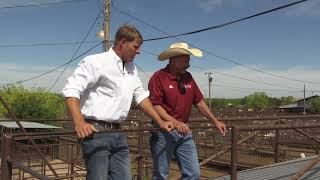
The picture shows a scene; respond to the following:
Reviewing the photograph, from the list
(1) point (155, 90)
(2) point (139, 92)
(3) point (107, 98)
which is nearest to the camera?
(3) point (107, 98)

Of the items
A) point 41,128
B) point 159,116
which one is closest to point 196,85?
point 159,116

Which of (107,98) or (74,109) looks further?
(107,98)

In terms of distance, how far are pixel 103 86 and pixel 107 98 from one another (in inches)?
3.9

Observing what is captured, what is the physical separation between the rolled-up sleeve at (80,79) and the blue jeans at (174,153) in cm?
131

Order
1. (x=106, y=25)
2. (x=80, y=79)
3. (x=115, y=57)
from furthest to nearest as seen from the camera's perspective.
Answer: (x=106, y=25) → (x=115, y=57) → (x=80, y=79)

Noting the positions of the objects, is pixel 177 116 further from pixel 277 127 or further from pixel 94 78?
pixel 94 78

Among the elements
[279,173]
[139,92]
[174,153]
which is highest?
[139,92]

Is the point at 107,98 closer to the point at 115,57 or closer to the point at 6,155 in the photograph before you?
the point at 115,57

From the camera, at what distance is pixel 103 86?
3.72 m

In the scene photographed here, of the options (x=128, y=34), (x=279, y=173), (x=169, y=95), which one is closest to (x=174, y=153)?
(x=169, y=95)

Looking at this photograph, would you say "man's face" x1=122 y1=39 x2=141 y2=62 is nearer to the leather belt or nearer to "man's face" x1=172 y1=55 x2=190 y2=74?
the leather belt

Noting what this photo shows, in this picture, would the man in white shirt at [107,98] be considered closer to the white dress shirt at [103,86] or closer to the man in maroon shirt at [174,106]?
the white dress shirt at [103,86]

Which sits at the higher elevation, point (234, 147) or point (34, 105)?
point (34, 105)

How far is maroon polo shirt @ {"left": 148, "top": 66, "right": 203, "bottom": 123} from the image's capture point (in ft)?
15.5
